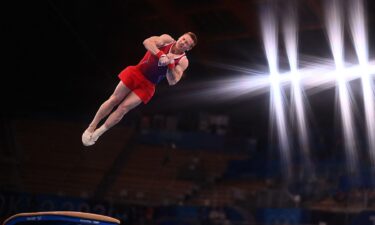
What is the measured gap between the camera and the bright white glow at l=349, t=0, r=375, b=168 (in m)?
13.6

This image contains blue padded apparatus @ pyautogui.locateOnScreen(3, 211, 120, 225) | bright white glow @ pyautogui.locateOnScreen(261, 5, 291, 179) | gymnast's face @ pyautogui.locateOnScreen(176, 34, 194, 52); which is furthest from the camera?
bright white glow @ pyautogui.locateOnScreen(261, 5, 291, 179)

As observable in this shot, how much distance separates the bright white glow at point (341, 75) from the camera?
13880 mm

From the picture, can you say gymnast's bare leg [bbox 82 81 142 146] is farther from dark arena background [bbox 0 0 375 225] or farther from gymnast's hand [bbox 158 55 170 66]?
dark arena background [bbox 0 0 375 225]

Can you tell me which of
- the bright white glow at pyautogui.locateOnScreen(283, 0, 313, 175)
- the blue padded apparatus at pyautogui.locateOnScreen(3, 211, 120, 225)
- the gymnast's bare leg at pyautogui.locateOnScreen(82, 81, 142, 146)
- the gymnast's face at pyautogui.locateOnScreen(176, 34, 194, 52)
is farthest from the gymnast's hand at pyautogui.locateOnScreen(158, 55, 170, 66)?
the bright white glow at pyautogui.locateOnScreen(283, 0, 313, 175)

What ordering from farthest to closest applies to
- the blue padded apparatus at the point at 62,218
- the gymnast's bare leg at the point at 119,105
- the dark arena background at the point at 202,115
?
the dark arena background at the point at 202,115 → the gymnast's bare leg at the point at 119,105 → the blue padded apparatus at the point at 62,218

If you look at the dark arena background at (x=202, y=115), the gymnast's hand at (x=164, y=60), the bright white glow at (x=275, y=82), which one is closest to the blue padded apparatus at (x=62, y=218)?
the gymnast's hand at (x=164, y=60)

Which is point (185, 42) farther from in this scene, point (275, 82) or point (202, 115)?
point (202, 115)

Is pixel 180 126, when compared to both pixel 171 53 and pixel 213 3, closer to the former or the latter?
pixel 213 3

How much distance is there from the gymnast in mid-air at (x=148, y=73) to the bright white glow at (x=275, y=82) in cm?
914

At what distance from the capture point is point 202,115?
21953mm

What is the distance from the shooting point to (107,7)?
13.4 m

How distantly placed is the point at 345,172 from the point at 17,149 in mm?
13720

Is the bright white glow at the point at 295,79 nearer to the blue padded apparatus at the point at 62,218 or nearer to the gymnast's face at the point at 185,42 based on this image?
the gymnast's face at the point at 185,42

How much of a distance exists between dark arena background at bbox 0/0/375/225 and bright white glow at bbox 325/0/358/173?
0.17ft
